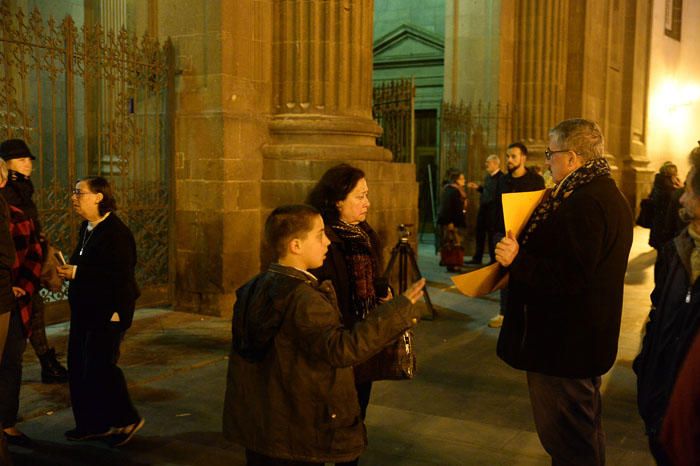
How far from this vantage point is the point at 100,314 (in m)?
4.57

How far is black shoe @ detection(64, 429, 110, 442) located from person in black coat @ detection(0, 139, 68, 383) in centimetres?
114

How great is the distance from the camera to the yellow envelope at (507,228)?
365 centimetres

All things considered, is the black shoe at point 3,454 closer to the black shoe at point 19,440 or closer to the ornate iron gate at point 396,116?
the black shoe at point 19,440

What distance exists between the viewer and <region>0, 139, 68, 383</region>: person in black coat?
18.5 feet

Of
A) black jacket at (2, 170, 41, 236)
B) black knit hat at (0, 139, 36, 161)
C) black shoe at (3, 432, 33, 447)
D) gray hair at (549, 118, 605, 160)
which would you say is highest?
gray hair at (549, 118, 605, 160)

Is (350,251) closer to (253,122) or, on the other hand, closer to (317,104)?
(253,122)

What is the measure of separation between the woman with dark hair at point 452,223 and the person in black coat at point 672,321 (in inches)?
349

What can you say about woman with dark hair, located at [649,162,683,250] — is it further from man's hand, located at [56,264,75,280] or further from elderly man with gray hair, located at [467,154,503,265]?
man's hand, located at [56,264,75,280]

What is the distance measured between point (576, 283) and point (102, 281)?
104 inches

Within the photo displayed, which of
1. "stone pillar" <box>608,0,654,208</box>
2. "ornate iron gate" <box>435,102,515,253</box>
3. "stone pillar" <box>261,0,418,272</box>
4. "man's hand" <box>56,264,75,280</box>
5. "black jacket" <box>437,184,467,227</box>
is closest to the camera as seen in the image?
"man's hand" <box>56,264,75,280</box>

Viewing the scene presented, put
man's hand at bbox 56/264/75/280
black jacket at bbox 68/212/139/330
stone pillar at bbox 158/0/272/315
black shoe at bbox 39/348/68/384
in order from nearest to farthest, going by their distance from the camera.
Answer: black jacket at bbox 68/212/139/330, man's hand at bbox 56/264/75/280, black shoe at bbox 39/348/68/384, stone pillar at bbox 158/0/272/315

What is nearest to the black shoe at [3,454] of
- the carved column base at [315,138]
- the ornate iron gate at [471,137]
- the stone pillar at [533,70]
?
the carved column base at [315,138]

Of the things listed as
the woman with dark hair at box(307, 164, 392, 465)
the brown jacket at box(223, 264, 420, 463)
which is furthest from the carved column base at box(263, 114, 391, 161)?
the brown jacket at box(223, 264, 420, 463)

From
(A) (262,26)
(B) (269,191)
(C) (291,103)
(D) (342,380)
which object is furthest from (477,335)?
(D) (342,380)
